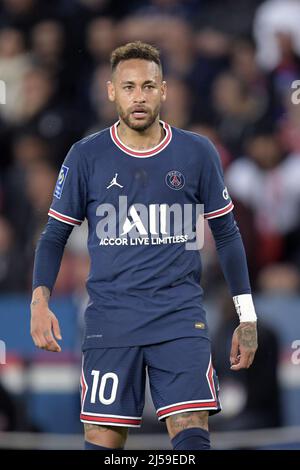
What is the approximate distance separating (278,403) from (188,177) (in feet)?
10.2

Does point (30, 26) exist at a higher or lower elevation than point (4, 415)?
higher

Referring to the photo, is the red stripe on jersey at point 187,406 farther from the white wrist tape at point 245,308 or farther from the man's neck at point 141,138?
the man's neck at point 141,138

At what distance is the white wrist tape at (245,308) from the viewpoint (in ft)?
16.3

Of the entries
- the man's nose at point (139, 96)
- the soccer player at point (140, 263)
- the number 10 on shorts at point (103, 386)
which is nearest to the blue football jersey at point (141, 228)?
the soccer player at point (140, 263)

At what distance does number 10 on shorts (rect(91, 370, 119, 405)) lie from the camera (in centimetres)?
484

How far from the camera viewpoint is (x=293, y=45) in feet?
29.2

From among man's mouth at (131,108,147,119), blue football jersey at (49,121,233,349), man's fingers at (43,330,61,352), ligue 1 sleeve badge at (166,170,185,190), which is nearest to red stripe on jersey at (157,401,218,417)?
blue football jersey at (49,121,233,349)

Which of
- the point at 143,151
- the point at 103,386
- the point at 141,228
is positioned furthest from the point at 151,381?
the point at 143,151

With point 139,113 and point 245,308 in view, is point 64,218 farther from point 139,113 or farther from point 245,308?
point 245,308

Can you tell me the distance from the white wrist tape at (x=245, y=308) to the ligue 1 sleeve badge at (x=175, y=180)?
0.54 m

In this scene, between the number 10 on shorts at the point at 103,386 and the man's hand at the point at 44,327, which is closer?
the man's hand at the point at 44,327

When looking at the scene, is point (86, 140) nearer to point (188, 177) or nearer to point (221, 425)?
point (188, 177)
